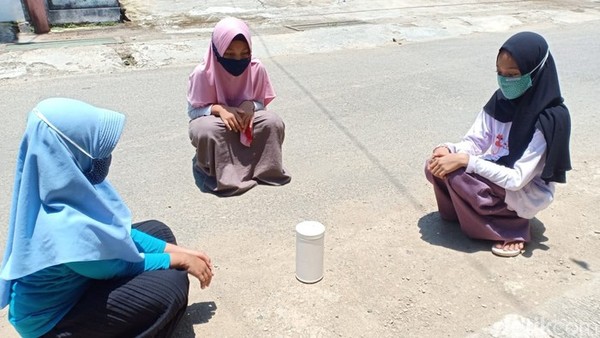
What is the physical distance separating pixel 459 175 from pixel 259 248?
1183mm

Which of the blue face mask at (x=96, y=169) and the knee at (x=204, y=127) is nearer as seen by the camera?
the blue face mask at (x=96, y=169)

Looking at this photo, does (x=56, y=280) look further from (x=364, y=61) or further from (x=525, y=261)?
(x=364, y=61)

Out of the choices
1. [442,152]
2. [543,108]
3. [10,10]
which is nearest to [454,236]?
[442,152]

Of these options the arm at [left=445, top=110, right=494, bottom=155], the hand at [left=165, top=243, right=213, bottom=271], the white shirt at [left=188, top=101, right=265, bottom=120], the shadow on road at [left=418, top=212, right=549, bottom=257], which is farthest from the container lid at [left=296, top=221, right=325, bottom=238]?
the white shirt at [left=188, top=101, right=265, bottom=120]

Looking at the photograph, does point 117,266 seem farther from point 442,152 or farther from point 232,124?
point 442,152

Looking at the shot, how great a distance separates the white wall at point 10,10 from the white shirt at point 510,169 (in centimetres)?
732

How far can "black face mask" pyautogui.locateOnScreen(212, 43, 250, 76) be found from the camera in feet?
11.3

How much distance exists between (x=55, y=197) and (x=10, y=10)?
7.29 meters

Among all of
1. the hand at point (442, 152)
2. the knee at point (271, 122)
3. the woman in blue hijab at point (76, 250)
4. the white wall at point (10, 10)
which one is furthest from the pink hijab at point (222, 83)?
the white wall at point (10, 10)

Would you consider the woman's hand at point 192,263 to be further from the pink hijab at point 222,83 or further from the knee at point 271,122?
the pink hijab at point 222,83

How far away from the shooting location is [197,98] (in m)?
3.58

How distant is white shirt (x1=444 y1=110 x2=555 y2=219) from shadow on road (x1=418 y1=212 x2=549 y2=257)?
0.91 feet

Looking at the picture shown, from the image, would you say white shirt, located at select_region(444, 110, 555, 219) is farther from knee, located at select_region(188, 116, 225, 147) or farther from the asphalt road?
knee, located at select_region(188, 116, 225, 147)

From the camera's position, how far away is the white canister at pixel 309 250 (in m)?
2.44
